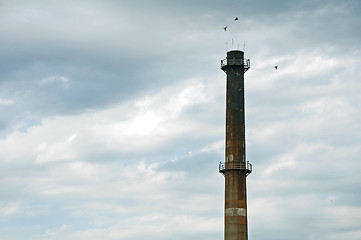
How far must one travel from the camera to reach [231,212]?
85.1 meters

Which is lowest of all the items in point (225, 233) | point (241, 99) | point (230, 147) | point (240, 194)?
point (225, 233)

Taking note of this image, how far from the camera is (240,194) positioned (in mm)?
85500

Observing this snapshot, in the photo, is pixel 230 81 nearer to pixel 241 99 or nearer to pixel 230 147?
pixel 241 99

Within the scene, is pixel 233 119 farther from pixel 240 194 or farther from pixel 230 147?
pixel 240 194

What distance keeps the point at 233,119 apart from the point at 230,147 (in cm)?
422

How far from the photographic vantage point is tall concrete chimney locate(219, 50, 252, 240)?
279 ft

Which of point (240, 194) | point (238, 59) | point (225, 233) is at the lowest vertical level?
point (225, 233)

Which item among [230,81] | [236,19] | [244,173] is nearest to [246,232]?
[244,173]

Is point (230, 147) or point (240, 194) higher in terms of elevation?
point (230, 147)

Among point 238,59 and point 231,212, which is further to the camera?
point 238,59

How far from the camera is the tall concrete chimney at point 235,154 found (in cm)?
8494

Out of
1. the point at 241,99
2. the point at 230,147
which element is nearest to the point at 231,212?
the point at 230,147

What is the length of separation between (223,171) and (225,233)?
8.76 m

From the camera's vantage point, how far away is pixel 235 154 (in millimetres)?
86875
